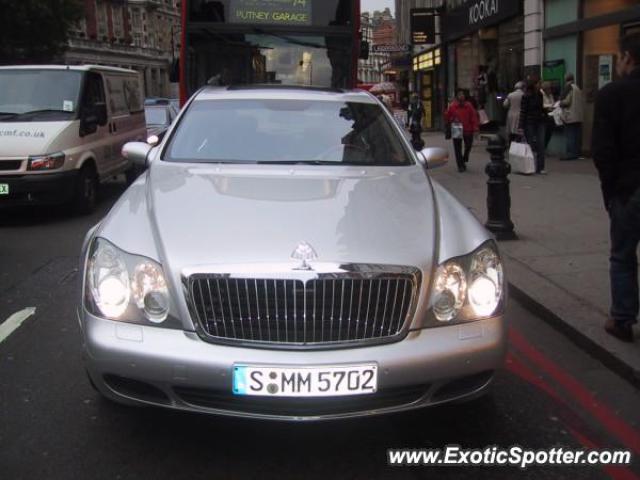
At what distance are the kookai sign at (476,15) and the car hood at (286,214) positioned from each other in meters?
15.3

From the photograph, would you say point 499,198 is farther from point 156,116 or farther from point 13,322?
point 156,116

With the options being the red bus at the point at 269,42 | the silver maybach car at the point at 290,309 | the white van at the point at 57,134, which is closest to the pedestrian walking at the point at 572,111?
the red bus at the point at 269,42

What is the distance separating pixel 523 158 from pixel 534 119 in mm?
891

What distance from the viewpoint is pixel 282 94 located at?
5211 mm

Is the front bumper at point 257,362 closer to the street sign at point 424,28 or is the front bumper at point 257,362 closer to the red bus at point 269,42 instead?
→ the red bus at point 269,42

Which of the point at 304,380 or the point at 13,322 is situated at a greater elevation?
the point at 304,380

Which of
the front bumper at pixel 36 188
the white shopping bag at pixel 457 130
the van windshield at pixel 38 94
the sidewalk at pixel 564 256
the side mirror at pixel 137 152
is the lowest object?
the sidewalk at pixel 564 256

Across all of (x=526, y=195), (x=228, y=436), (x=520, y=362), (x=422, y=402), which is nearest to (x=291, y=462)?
(x=228, y=436)

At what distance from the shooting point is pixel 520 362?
445cm

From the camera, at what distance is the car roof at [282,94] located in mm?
5129

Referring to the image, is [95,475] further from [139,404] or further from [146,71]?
[146,71]
